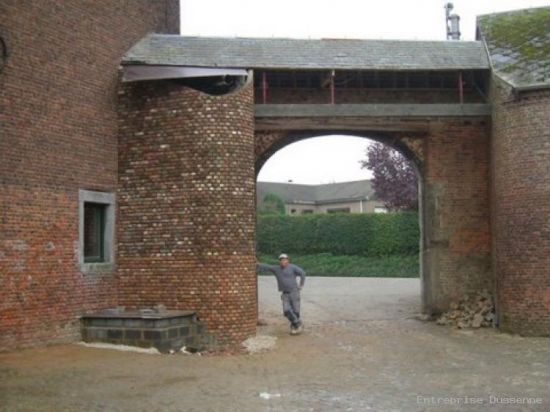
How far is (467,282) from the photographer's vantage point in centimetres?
1513

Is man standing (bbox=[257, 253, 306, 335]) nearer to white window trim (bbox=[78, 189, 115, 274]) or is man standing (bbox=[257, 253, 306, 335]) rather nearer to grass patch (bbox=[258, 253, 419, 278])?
white window trim (bbox=[78, 189, 115, 274])

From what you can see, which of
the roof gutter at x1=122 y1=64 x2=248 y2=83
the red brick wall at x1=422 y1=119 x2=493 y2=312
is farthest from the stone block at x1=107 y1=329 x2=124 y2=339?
the red brick wall at x1=422 y1=119 x2=493 y2=312

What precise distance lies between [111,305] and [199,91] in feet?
14.2

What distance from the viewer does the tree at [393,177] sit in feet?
106

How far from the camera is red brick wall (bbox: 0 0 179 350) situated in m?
11.0

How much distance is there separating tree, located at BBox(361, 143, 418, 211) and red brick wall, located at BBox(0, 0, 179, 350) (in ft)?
69.2

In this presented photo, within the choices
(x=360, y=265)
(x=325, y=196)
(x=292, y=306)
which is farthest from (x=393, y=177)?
(x=325, y=196)

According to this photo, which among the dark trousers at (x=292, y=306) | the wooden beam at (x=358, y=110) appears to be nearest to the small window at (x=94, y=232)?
the dark trousers at (x=292, y=306)

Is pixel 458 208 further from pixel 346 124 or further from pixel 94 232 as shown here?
pixel 94 232

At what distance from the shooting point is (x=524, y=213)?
521 inches

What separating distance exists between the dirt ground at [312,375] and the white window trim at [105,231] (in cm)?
160

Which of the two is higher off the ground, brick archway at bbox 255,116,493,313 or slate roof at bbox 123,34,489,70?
slate roof at bbox 123,34,489,70

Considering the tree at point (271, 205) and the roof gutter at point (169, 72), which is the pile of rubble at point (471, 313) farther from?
the tree at point (271, 205)

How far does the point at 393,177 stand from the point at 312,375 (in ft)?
79.0
